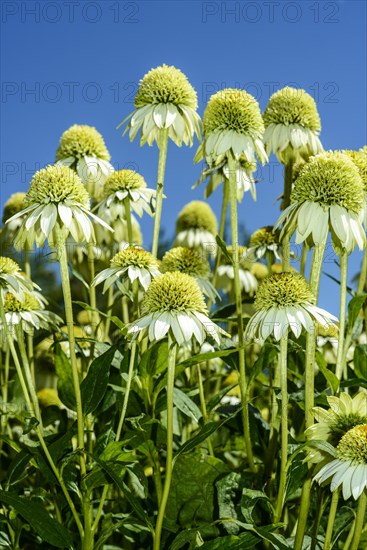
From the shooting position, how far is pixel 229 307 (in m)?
2.21

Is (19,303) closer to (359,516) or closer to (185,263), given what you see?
(185,263)

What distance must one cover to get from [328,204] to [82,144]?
3.53 ft

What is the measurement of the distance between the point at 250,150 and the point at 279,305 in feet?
1.52

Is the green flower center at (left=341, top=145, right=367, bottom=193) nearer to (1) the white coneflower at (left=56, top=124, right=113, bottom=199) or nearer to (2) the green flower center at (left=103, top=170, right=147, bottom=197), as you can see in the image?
(2) the green flower center at (left=103, top=170, right=147, bottom=197)

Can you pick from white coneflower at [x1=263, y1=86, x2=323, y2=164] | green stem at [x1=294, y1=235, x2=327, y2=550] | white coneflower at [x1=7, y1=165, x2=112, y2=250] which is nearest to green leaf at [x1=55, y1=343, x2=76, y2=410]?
white coneflower at [x1=7, y1=165, x2=112, y2=250]

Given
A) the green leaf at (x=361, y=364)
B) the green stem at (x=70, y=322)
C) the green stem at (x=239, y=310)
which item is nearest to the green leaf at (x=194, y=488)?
the green stem at (x=239, y=310)

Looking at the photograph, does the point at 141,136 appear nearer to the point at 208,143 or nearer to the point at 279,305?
the point at 208,143

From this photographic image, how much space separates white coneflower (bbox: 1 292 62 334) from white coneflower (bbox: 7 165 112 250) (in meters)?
0.36

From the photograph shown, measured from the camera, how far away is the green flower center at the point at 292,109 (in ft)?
6.93

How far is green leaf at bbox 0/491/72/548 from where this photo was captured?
4.99ft

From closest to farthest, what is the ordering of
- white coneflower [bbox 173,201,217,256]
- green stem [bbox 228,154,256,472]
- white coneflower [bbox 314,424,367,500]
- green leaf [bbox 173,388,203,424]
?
white coneflower [bbox 314,424,367,500] → green stem [bbox 228,154,256,472] → green leaf [bbox 173,388,203,424] → white coneflower [bbox 173,201,217,256]

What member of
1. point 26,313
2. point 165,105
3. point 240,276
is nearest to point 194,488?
point 26,313

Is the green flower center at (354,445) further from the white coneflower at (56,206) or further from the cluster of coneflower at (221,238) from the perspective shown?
the white coneflower at (56,206)

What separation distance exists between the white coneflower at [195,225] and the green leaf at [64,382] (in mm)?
1807
